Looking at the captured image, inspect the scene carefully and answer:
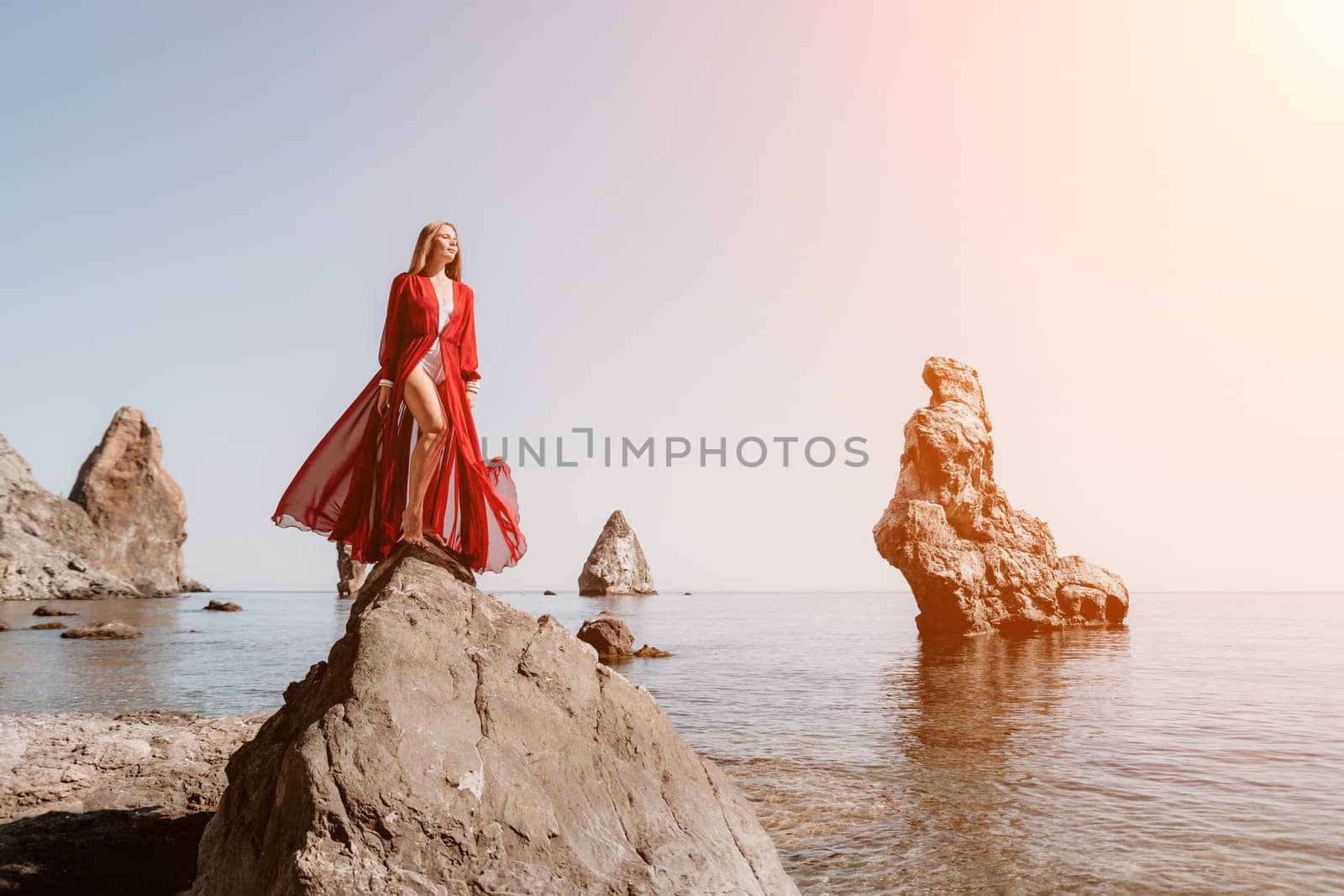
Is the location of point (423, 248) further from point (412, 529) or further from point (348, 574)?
point (348, 574)

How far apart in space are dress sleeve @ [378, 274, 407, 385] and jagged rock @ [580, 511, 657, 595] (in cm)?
10891

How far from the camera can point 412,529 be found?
6523mm

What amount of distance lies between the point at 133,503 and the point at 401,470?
116 meters

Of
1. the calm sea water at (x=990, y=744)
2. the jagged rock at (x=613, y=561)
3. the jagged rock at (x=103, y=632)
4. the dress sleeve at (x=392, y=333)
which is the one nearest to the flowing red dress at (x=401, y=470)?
the dress sleeve at (x=392, y=333)

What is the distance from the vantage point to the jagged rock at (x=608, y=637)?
30.5 m

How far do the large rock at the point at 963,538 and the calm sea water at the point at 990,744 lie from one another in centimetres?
269

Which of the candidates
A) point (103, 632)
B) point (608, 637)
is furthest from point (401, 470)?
point (103, 632)

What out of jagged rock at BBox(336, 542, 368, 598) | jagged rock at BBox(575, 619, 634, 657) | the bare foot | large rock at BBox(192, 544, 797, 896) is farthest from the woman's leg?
jagged rock at BBox(336, 542, 368, 598)

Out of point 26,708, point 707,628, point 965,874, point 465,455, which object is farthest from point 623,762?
point 707,628

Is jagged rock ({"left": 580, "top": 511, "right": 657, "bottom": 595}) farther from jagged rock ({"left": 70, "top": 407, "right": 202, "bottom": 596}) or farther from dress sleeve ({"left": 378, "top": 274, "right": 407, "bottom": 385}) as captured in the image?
dress sleeve ({"left": 378, "top": 274, "right": 407, "bottom": 385})

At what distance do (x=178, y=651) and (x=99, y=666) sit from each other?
6.04 metres

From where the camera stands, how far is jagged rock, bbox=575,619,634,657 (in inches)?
1200

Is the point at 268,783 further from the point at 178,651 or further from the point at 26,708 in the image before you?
the point at 178,651

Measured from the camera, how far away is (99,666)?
82.1 feet
